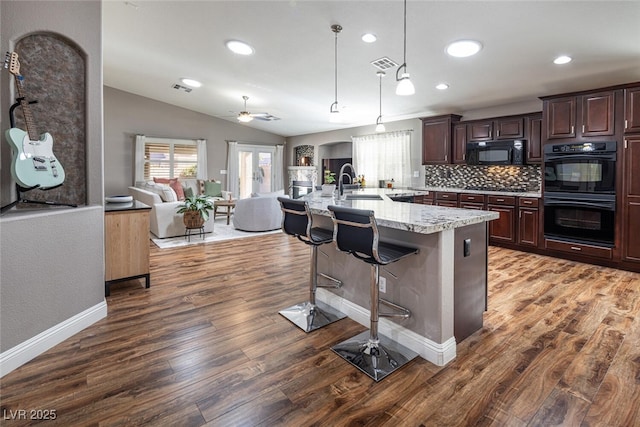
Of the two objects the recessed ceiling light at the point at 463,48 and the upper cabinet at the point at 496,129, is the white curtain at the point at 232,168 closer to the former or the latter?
the upper cabinet at the point at 496,129

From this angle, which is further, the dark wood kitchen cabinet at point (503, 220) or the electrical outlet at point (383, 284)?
the dark wood kitchen cabinet at point (503, 220)

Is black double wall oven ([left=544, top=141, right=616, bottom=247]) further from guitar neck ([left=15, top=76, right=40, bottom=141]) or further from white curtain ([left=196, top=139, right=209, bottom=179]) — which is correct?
white curtain ([left=196, top=139, right=209, bottom=179])

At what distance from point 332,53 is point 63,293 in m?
3.79

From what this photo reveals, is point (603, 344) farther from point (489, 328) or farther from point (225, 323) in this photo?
point (225, 323)

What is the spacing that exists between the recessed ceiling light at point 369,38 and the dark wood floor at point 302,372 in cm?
289

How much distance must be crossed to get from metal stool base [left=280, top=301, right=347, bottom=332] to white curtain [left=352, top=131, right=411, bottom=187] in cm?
486

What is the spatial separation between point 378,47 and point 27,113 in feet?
11.2

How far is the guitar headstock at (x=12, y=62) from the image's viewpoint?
6.73 feet

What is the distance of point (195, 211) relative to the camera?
5.59m

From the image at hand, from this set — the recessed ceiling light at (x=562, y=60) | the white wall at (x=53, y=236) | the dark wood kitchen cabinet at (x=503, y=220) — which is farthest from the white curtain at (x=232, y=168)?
the recessed ceiling light at (x=562, y=60)

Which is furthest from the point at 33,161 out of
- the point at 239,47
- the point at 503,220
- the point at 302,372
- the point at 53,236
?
the point at 503,220

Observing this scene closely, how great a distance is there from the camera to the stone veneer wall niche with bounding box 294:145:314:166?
9962 millimetres

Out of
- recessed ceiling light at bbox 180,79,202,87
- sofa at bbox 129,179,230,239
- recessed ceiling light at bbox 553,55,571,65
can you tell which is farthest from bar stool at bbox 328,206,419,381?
recessed ceiling light at bbox 180,79,202,87

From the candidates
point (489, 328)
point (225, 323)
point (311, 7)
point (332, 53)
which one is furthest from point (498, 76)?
point (225, 323)
